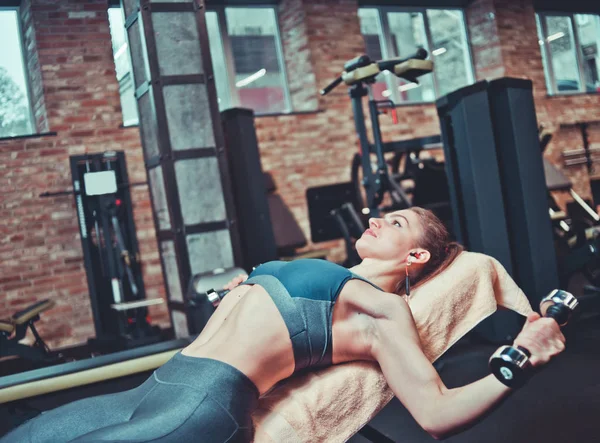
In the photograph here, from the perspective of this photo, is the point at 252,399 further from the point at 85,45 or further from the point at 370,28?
the point at 370,28

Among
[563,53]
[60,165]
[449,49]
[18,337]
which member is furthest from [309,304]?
[563,53]

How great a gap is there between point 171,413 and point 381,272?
61 cm

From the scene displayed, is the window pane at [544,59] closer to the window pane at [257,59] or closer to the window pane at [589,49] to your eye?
the window pane at [589,49]

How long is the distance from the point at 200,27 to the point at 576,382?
2.78 meters

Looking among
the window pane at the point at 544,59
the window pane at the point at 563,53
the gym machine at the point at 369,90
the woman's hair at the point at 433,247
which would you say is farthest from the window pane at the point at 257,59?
the woman's hair at the point at 433,247

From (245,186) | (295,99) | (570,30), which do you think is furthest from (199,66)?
(570,30)

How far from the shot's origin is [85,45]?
535cm

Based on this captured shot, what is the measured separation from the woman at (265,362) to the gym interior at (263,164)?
410mm

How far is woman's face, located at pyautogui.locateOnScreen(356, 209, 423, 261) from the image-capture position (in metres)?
1.50

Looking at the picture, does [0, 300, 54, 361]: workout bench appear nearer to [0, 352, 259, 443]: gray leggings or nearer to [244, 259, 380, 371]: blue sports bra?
[0, 352, 259, 443]: gray leggings

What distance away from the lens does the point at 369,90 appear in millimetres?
4504

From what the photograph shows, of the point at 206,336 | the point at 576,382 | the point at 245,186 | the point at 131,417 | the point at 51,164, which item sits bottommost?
the point at 576,382

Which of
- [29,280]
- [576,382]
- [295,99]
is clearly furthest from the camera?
[295,99]

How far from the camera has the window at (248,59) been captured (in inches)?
247
